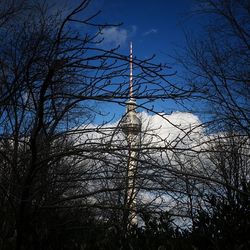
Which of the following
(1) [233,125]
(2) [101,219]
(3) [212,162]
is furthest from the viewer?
(3) [212,162]

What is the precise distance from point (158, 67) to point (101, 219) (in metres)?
3.44

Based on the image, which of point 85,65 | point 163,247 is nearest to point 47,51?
point 85,65

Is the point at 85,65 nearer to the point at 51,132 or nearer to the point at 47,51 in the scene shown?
the point at 47,51

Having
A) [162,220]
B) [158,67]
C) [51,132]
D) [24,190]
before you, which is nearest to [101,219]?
[162,220]

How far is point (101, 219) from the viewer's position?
5719mm

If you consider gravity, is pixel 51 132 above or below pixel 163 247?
above

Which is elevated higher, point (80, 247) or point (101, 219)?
point (101, 219)

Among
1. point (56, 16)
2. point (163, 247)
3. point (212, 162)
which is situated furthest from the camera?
point (212, 162)

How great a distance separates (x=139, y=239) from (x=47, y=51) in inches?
101

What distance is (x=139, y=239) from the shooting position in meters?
4.42

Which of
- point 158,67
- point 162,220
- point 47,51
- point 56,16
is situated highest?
point 56,16

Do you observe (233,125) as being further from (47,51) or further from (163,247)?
(47,51)

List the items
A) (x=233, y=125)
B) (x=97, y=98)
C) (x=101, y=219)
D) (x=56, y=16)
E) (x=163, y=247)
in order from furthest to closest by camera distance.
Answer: (x=233, y=125), (x=101, y=219), (x=56, y=16), (x=163, y=247), (x=97, y=98)

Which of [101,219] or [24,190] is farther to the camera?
[101,219]
